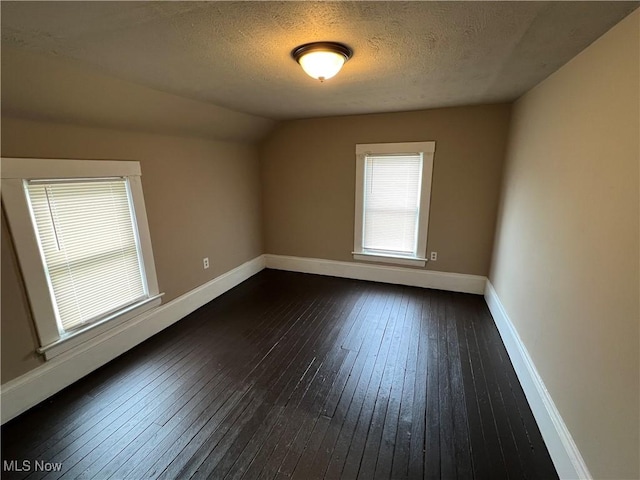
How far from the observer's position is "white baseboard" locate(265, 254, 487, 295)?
11.8ft

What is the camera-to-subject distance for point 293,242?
4352mm

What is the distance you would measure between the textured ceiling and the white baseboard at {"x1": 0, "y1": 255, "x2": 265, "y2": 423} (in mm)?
1959

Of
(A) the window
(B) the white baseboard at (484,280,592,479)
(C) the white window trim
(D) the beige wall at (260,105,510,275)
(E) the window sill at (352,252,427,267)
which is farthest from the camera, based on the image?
(E) the window sill at (352,252,427,267)

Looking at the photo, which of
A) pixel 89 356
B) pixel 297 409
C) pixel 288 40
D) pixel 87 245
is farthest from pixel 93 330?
pixel 288 40

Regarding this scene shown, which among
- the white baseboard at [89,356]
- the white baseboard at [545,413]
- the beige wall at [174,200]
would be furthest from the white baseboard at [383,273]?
the white baseboard at [89,356]

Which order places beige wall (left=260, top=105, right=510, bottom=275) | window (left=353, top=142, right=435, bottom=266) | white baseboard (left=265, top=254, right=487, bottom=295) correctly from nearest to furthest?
beige wall (left=260, top=105, right=510, bottom=275) < window (left=353, top=142, right=435, bottom=266) < white baseboard (left=265, top=254, right=487, bottom=295)

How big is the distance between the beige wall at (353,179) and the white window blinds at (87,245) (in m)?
2.07

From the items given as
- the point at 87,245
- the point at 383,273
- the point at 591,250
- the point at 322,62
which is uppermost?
the point at 322,62

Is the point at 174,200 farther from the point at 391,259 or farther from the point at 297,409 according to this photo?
the point at 391,259

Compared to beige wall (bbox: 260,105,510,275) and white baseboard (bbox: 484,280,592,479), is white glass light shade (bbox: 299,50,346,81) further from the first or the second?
white baseboard (bbox: 484,280,592,479)

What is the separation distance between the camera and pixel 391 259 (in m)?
3.83

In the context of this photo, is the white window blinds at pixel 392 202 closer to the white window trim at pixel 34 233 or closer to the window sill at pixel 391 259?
the window sill at pixel 391 259

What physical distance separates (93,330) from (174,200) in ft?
4.34

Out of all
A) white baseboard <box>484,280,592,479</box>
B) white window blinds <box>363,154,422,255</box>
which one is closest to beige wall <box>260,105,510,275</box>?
white window blinds <box>363,154,422,255</box>
